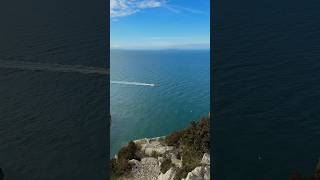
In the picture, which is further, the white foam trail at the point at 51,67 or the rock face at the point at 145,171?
the rock face at the point at 145,171

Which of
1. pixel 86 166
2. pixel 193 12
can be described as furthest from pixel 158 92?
pixel 86 166

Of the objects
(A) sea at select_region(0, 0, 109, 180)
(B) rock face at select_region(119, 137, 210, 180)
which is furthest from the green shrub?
(A) sea at select_region(0, 0, 109, 180)

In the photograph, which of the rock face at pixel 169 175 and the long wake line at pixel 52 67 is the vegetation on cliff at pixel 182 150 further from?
the long wake line at pixel 52 67

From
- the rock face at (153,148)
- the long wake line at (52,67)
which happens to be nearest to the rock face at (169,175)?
the rock face at (153,148)

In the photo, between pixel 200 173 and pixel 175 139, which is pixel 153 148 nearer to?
pixel 175 139

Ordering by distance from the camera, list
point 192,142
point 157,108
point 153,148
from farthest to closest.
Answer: point 157,108 < point 153,148 < point 192,142
